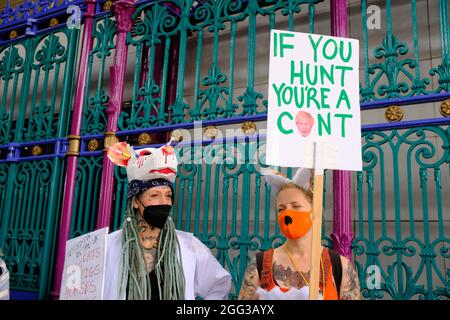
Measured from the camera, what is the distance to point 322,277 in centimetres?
186

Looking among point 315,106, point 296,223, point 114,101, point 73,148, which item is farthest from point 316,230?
point 73,148

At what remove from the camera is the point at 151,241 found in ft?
7.41

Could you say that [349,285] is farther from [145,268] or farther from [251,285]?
[145,268]

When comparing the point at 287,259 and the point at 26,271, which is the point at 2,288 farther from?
the point at 26,271

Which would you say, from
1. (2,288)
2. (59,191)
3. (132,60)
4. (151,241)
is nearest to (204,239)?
(151,241)

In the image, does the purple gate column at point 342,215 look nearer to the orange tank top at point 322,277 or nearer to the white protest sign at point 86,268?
the orange tank top at point 322,277

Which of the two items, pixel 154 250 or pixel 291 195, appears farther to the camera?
pixel 154 250

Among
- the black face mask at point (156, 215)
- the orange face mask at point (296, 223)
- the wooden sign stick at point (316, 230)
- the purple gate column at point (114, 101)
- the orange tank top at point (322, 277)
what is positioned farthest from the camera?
the purple gate column at point (114, 101)

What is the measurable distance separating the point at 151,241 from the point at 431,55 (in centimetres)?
288

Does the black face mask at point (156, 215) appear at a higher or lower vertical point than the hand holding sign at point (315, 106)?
lower

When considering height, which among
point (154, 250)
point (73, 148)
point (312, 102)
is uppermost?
point (73, 148)

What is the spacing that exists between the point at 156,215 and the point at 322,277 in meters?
0.92

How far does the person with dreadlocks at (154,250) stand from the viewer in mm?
2121

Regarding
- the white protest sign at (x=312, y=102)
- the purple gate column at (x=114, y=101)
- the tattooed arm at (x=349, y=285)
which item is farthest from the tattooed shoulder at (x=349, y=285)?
the purple gate column at (x=114, y=101)
